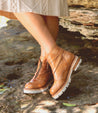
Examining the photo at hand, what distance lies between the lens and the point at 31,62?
2.56 m

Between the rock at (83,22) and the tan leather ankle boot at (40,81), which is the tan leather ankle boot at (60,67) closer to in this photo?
the tan leather ankle boot at (40,81)

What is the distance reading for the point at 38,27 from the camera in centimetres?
154

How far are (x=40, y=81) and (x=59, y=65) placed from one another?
244 mm

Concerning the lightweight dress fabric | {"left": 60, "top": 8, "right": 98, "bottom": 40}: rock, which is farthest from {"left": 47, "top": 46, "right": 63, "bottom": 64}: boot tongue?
{"left": 60, "top": 8, "right": 98, "bottom": 40}: rock

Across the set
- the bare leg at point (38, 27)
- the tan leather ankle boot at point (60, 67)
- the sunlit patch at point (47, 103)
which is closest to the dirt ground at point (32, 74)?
the sunlit patch at point (47, 103)

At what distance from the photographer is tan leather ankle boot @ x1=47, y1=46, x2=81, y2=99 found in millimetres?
1522

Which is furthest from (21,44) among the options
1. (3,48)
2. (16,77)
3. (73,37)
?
(16,77)

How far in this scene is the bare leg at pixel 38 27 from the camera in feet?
4.97

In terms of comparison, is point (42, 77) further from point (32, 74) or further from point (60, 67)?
point (32, 74)

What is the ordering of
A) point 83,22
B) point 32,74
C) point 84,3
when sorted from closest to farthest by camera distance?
point 32,74 < point 84,3 < point 83,22

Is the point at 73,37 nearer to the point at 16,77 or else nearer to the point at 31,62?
the point at 31,62

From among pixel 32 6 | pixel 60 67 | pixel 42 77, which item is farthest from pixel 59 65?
pixel 32 6

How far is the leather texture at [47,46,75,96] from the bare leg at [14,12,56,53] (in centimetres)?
7

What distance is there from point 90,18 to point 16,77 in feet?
4.11
